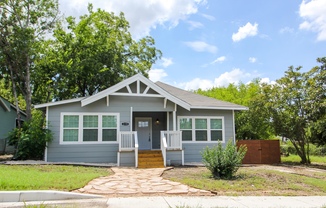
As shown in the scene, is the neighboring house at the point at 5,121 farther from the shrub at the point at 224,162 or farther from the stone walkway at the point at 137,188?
the shrub at the point at 224,162

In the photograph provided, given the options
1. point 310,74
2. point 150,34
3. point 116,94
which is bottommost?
point 116,94

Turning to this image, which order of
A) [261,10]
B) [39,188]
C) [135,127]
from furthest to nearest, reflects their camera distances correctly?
1. [135,127]
2. [261,10]
3. [39,188]

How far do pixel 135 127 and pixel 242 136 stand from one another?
33.9 ft

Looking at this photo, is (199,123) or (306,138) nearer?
(199,123)

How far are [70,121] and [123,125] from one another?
2.50m

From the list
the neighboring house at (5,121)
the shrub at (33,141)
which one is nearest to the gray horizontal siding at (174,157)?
the shrub at (33,141)

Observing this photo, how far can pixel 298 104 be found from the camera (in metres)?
14.6

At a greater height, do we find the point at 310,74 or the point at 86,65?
the point at 86,65

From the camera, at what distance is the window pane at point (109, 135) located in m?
12.9

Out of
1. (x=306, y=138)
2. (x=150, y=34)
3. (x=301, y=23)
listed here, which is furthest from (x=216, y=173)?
(x=150, y=34)

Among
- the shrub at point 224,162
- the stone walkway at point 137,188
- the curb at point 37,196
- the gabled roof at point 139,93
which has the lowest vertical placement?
the stone walkway at point 137,188

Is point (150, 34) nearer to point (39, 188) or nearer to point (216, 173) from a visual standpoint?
point (216, 173)

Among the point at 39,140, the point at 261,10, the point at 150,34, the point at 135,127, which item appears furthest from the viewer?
the point at 150,34

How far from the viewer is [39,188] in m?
6.20
